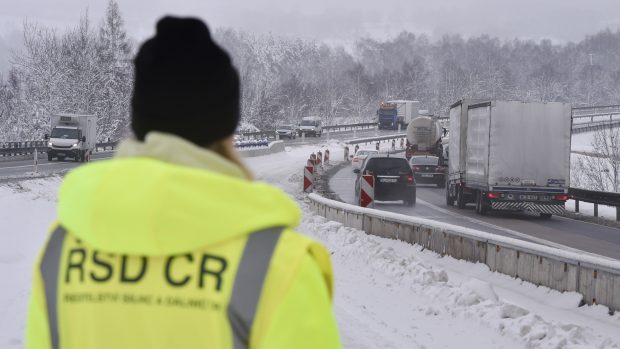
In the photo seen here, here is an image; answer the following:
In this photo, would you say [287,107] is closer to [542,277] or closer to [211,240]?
[542,277]

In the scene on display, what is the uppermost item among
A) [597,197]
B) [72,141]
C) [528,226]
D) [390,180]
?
[72,141]

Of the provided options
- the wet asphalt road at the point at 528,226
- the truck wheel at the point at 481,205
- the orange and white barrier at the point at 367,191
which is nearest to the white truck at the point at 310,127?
the wet asphalt road at the point at 528,226

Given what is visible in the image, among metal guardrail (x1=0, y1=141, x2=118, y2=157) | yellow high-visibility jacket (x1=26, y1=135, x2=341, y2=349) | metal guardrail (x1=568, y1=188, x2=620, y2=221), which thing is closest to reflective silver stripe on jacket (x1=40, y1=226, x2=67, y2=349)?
yellow high-visibility jacket (x1=26, y1=135, x2=341, y2=349)

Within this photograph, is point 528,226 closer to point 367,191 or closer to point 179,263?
point 367,191

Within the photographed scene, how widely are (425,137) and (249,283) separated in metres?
46.8

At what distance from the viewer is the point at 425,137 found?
48188 millimetres

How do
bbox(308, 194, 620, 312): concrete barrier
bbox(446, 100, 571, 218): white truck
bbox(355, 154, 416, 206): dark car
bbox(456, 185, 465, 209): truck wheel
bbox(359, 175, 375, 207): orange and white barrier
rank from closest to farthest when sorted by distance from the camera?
bbox(308, 194, 620, 312): concrete barrier → bbox(359, 175, 375, 207): orange and white barrier → bbox(446, 100, 571, 218): white truck → bbox(456, 185, 465, 209): truck wheel → bbox(355, 154, 416, 206): dark car

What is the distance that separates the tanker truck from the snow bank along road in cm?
1443

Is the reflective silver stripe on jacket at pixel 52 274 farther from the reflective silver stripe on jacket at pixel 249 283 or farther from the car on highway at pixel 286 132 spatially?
the car on highway at pixel 286 132

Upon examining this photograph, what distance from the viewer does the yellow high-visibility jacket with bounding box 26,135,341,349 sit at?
1910 millimetres

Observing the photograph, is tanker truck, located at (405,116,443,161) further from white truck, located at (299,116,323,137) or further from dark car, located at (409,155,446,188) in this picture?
white truck, located at (299,116,323,137)

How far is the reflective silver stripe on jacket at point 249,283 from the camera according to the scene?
192 cm

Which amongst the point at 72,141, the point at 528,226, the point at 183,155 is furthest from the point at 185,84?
the point at 72,141

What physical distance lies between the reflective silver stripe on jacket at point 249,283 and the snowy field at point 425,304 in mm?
6156
